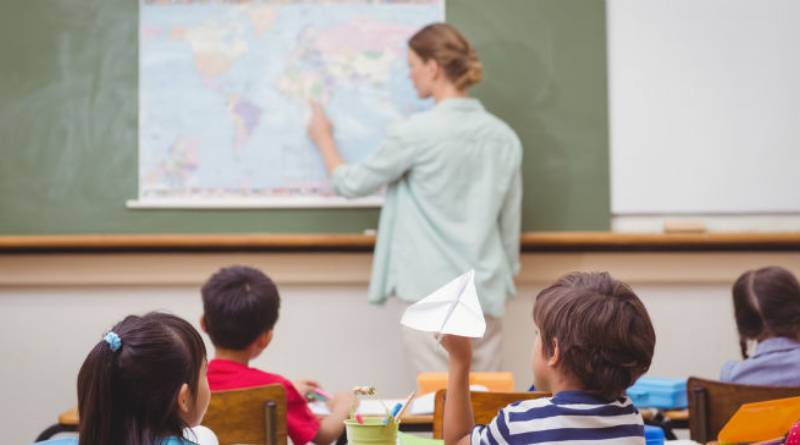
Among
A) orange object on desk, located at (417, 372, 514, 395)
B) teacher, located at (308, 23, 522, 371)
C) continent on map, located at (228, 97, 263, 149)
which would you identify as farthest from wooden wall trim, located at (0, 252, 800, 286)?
orange object on desk, located at (417, 372, 514, 395)

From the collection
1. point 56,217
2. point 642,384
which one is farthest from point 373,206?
point 642,384

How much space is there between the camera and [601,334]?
171 cm

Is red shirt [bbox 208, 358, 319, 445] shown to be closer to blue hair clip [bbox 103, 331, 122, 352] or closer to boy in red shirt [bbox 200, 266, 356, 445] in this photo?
boy in red shirt [bbox 200, 266, 356, 445]

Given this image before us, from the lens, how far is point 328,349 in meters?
4.30

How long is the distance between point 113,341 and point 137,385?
75 mm

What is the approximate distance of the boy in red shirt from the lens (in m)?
2.58

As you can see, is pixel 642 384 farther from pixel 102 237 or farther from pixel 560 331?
pixel 102 237

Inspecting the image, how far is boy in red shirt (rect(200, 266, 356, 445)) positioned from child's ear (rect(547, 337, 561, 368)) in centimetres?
96

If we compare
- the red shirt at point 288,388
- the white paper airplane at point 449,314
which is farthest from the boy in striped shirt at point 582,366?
the red shirt at point 288,388

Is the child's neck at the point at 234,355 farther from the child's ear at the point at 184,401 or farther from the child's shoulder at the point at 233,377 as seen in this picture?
the child's ear at the point at 184,401

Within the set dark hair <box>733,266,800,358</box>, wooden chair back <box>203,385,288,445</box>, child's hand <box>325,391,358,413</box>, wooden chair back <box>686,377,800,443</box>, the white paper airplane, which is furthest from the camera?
dark hair <box>733,266,800,358</box>

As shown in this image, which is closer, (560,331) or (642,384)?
(560,331)

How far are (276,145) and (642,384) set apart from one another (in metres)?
1.91

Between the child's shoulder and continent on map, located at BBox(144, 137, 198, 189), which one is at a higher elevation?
continent on map, located at BBox(144, 137, 198, 189)
